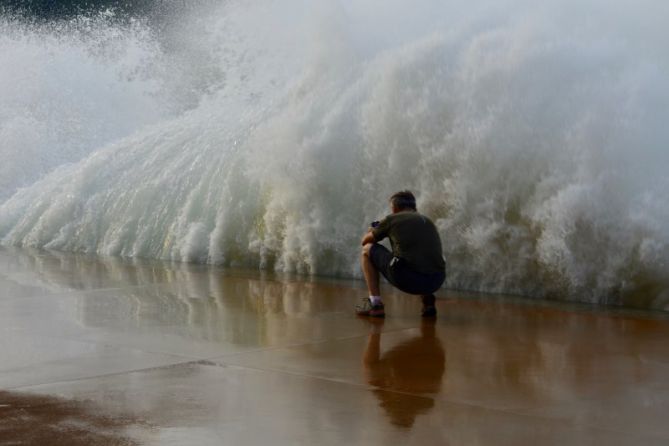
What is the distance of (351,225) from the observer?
10.2 meters

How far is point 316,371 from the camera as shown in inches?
209

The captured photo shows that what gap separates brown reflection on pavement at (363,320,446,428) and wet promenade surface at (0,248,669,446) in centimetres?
1

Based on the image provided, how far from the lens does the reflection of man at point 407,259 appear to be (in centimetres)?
720

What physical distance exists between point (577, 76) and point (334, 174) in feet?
8.65

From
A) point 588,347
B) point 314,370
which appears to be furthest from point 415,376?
point 588,347

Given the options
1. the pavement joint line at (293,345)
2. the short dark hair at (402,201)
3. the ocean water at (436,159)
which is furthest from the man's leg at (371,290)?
the ocean water at (436,159)

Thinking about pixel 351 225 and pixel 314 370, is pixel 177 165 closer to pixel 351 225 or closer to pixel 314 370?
pixel 351 225

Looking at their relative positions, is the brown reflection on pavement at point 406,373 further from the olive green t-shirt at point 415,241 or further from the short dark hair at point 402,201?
the short dark hair at point 402,201

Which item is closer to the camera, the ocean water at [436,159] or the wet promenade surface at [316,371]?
the wet promenade surface at [316,371]

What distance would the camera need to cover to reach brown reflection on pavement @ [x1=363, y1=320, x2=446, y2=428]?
4.50m

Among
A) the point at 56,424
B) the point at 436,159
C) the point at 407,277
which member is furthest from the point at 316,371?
the point at 436,159

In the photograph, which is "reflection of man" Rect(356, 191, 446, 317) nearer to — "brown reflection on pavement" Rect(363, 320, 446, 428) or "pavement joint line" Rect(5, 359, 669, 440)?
"brown reflection on pavement" Rect(363, 320, 446, 428)

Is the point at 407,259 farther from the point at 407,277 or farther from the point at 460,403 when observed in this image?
the point at 460,403

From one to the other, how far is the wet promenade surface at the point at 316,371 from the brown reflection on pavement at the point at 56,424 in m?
0.01
